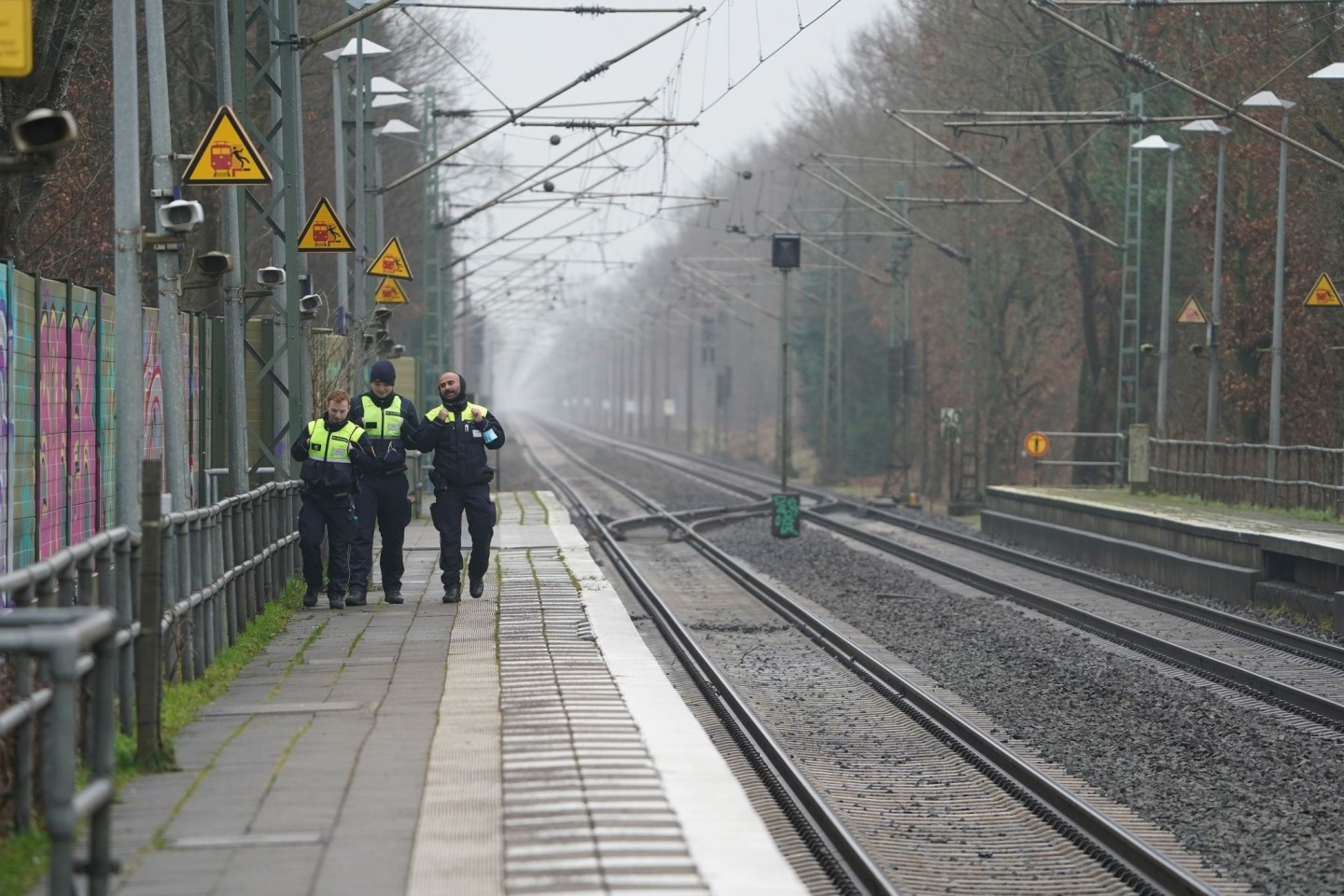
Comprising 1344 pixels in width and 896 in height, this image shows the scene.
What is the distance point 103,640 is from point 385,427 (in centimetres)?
943

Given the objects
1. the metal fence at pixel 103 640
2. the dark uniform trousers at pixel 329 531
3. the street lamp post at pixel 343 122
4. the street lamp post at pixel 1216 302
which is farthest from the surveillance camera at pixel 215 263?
the street lamp post at pixel 1216 302

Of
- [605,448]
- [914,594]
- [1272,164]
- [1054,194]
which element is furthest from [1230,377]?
[605,448]

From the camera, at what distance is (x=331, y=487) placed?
1620cm

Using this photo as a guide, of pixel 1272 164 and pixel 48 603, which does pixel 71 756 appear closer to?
pixel 48 603

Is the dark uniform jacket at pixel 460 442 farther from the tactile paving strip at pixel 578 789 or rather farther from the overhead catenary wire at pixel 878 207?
the overhead catenary wire at pixel 878 207

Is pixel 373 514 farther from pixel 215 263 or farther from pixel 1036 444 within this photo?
pixel 1036 444

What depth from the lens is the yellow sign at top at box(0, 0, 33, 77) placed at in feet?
28.7

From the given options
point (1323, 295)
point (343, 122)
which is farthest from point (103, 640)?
point (1323, 295)

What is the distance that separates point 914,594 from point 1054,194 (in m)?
24.3

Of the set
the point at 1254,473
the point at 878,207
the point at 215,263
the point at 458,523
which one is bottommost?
the point at 1254,473

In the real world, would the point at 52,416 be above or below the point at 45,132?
below

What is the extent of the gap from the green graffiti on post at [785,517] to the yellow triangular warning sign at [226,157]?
68.0ft

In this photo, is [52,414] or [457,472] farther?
[457,472]

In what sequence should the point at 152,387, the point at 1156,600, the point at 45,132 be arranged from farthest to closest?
the point at 1156,600 < the point at 152,387 < the point at 45,132
